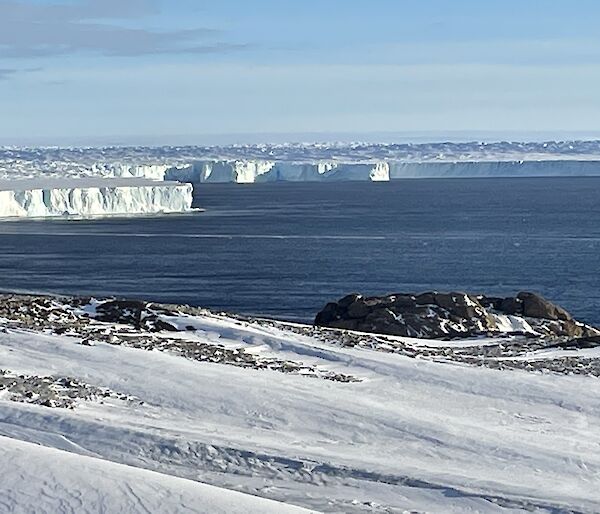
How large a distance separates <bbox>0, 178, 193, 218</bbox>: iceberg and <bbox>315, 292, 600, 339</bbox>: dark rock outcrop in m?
67.7

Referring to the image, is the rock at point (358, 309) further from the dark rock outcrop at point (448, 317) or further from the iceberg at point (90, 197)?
the iceberg at point (90, 197)

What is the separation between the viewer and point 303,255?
6781 centimetres

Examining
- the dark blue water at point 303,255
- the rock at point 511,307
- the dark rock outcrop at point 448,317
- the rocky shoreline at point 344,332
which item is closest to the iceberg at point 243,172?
the dark blue water at point 303,255

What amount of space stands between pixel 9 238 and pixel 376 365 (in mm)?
63404

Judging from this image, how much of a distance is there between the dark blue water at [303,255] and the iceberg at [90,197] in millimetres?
3927

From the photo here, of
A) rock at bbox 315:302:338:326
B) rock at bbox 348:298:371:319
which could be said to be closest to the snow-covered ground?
rock at bbox 348:298:371:319

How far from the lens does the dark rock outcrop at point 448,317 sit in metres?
30.1

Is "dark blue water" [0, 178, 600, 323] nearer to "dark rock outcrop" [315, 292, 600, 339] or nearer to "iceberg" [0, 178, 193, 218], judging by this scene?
"iceberg" [0, 178, 193, 218]

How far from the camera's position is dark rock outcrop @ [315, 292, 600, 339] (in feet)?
98.9

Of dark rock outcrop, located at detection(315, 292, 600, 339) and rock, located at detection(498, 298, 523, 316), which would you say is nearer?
dark rock outcrop, located at detection(315, 292, 600, 339)

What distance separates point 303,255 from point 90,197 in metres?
38.3

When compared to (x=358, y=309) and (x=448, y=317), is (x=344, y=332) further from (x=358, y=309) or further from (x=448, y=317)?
(x=358, y=309)

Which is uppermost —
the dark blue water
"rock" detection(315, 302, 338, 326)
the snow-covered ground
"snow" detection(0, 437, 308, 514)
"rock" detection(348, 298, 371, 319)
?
"snow" detection(0, 437, 308, 514)

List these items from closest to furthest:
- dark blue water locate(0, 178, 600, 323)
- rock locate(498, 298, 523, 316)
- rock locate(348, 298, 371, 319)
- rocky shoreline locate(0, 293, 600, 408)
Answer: rocky shoreline locate(0, 293, 600, 408) < rock locate(348, 298, 371, 319) < rock locate(498, 298, 523, 316) < dark blue water locate(0, 178, 600, 323)
